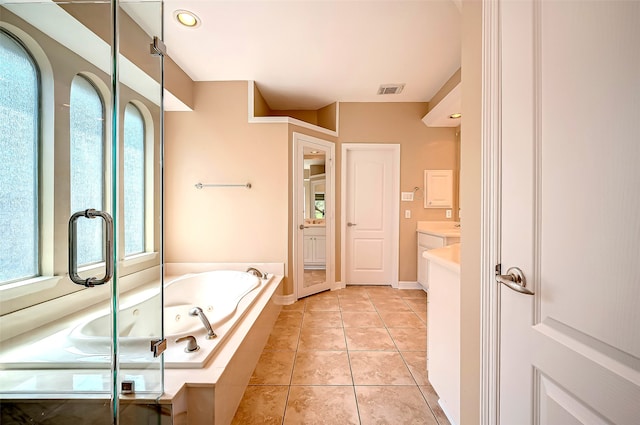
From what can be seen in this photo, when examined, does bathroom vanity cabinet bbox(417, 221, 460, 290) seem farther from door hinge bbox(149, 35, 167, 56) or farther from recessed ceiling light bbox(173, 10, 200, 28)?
recessed ceiling light bbox(173, 10, 200, 28)

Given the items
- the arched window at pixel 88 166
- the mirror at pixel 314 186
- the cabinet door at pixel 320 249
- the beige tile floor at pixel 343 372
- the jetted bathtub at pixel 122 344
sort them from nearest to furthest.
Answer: the jetted bathtub at pixel 122 344 → the arched window at pixel 88 166 → the beige tile floor at pixel 343 372 → the mirror at pixel 314 186 → the cabinet door at pixel 320 249

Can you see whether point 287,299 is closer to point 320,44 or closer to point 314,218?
point 314,218

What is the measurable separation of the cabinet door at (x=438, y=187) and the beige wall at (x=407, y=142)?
0.08 m

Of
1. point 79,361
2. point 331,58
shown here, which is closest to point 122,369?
point 79,361

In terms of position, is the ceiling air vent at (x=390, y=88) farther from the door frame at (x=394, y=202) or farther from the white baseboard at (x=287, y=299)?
the white baseboard at (x=287, y=299)

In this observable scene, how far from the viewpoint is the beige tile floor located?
4.30 ft

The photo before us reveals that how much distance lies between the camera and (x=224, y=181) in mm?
2887

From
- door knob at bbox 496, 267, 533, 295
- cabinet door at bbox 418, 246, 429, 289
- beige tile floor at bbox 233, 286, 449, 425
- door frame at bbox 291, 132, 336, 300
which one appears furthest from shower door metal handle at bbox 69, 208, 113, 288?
cabinet door at bbox 418, 246, 429, 289

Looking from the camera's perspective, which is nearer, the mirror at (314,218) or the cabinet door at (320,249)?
the mirror at (314,218)

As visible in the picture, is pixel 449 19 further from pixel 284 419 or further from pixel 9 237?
pixel 9 237

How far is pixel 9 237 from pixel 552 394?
226cm

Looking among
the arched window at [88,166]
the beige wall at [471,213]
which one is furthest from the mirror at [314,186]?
the beige wall at [471,213]

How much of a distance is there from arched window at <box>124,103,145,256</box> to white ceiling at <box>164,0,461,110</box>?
4.07 ft

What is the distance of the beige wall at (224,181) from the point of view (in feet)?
9.37
